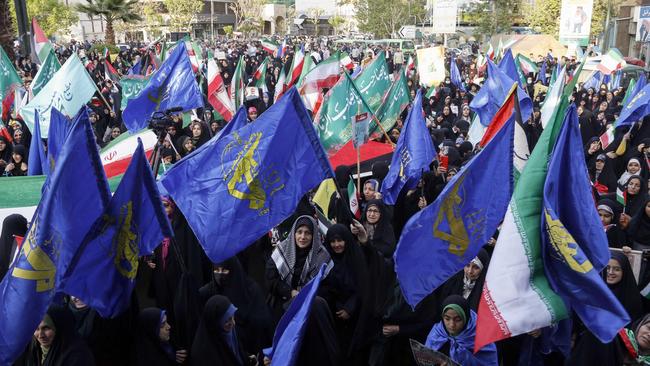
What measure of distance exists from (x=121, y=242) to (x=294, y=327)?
46.1 inches

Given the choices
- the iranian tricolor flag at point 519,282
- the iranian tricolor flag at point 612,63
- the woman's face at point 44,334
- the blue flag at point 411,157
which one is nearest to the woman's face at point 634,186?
the blue flag at point 411,157

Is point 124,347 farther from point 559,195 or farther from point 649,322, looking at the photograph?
point 649,322

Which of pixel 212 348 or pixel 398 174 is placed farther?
pixel 398 174

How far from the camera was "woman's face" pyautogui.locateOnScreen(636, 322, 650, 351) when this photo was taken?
3.05 m

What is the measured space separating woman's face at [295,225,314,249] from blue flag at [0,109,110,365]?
4.11 feet

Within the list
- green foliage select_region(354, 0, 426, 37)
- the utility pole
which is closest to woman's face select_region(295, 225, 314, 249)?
the utility pole

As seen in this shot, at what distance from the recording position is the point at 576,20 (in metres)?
21.7

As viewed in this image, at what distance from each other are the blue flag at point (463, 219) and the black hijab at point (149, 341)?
55.0 inches

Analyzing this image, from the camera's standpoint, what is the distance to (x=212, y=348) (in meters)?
3.41

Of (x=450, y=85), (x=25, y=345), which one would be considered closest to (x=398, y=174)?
(x=25, y=345)

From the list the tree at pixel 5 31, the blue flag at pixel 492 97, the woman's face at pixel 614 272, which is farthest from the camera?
the tree at pixel 5 31

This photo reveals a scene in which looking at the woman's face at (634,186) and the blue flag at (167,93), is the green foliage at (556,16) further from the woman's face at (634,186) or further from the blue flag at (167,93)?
the woman's face at (634,186)

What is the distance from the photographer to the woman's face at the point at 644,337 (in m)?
3.05

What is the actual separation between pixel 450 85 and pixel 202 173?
1089 cm
